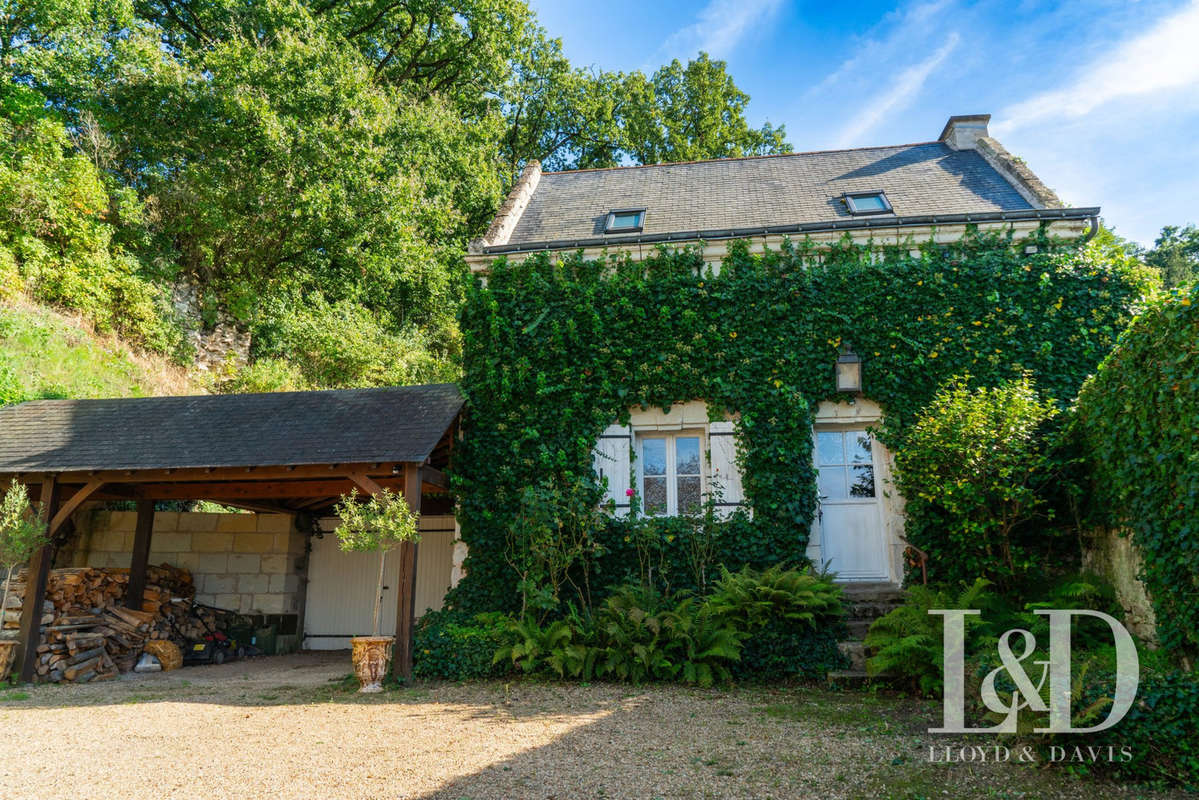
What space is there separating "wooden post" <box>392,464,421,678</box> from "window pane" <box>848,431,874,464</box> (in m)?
4.81

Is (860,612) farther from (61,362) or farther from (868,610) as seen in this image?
(61,362)

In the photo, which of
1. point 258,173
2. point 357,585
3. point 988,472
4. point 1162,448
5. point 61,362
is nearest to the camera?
point 1162,448

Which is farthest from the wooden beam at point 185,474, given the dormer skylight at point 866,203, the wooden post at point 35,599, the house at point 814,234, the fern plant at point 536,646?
the dormer skylight at point 866,203

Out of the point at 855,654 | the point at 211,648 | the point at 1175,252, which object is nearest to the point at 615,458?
the point at 855,654

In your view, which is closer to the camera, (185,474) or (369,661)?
Result: (369,661)

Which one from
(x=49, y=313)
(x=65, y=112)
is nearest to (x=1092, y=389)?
(x=49, y=313)

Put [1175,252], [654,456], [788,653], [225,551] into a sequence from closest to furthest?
[788,653]
[654,456]
[225,551]
[1175,252]

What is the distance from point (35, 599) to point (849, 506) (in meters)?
8.68

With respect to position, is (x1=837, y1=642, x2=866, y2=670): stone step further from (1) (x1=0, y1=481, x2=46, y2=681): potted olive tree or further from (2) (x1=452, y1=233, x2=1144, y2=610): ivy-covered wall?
(1) (x1=0, y1=481, x2=46, y2=681): potted olive tree

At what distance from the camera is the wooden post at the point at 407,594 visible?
6.64 meters

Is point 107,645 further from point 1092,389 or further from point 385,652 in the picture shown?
point 1092,389

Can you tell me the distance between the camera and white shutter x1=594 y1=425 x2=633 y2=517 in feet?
26.3

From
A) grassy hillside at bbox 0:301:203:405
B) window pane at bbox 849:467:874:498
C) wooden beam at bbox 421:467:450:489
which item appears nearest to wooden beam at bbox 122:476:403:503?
wooden beam at bbox 421:467:450:489

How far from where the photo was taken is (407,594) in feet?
22.1
